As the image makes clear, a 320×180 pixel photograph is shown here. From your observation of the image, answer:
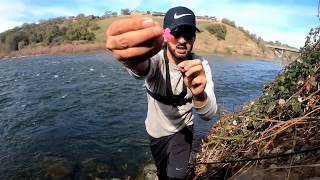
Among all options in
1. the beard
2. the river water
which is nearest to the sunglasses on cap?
the beard

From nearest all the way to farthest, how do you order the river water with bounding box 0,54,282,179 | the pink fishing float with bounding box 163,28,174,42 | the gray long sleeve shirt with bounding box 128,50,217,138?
the pink fishing float with bounding box 163,28,174,42 → the gray long sleeve shirt with bounding box 128,50,217,138 → the river water with bounding box 0,54,282,179

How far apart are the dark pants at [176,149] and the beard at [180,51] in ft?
3.45

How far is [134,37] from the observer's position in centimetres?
184

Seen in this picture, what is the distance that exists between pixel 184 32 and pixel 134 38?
1.42m

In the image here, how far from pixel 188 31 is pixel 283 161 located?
203 centimetres

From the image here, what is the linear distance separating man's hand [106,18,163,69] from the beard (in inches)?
53.8

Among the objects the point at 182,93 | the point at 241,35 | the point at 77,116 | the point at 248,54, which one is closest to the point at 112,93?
the point at 77,116

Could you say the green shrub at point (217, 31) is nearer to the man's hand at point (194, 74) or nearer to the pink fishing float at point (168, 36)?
the pink fishing float at point (168, 36)

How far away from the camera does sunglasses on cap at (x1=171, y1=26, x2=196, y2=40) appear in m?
3.17

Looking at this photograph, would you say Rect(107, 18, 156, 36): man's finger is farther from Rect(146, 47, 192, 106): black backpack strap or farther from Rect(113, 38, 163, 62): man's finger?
Rect(146, 47, 192, 106): black backpack strap

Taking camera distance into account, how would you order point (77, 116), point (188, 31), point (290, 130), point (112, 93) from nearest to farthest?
point (188, 31) < point (290, 130) < point (77, 116) < point (112, 93)

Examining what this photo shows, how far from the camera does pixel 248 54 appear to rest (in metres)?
67.2

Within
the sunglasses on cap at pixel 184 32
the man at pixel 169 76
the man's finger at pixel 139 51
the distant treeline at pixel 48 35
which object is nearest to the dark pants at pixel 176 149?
the man at pixel 169 76

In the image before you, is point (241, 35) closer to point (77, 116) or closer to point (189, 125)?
point (77, 116)
